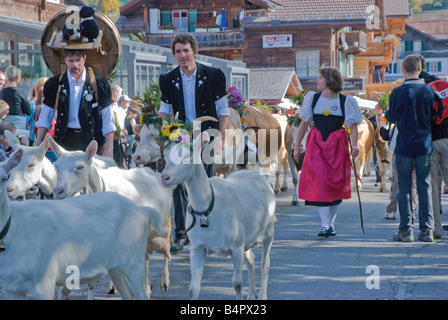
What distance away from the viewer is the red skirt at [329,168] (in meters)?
9.88

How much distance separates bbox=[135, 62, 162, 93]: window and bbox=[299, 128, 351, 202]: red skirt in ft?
45.4

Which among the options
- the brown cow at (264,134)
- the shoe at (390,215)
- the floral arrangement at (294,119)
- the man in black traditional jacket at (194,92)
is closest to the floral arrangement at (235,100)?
the brown cow at (264,134)

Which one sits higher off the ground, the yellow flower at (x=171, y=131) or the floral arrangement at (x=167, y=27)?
the floral arrangement at (x=167, y=27)

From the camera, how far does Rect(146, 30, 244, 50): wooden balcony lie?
48656 mm

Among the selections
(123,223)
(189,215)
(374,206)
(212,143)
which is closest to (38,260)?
(123,223)

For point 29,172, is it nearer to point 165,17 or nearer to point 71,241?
point 71,241

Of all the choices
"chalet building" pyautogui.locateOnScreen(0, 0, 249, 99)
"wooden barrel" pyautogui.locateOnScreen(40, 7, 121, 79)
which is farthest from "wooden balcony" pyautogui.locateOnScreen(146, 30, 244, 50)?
"wooden barrel" pyautogui.locateOnScreen(40, 7, 121, 79)

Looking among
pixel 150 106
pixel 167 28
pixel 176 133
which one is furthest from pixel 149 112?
pixel 167 28

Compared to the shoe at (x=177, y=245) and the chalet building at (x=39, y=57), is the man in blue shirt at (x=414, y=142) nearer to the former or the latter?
the shoe at (x=177, y=245)

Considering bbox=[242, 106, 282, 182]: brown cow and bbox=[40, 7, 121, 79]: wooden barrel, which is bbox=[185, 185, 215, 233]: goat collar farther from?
bbox=[242, 106, 282, 182]: brown cow

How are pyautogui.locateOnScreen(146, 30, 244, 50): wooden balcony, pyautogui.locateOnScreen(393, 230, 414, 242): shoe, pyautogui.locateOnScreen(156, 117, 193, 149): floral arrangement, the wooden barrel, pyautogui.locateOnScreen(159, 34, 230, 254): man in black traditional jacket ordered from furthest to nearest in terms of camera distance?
1. pyautogui.locateOnScreen(146, 30, 244, 50): wooden balcony
2. pyautogui.locateOnScreen(393, 230, 414, 242): shoe
3. the wooden barrel
4. pyautogui.locateOnScreen(159, 34, 230, 254): man in black traditional jacket
5. pyautogui.locateOnScreen(156, 117, 193, 149): floral arrangement

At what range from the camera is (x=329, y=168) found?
9.95 m

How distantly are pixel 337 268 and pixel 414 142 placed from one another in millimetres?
2460
